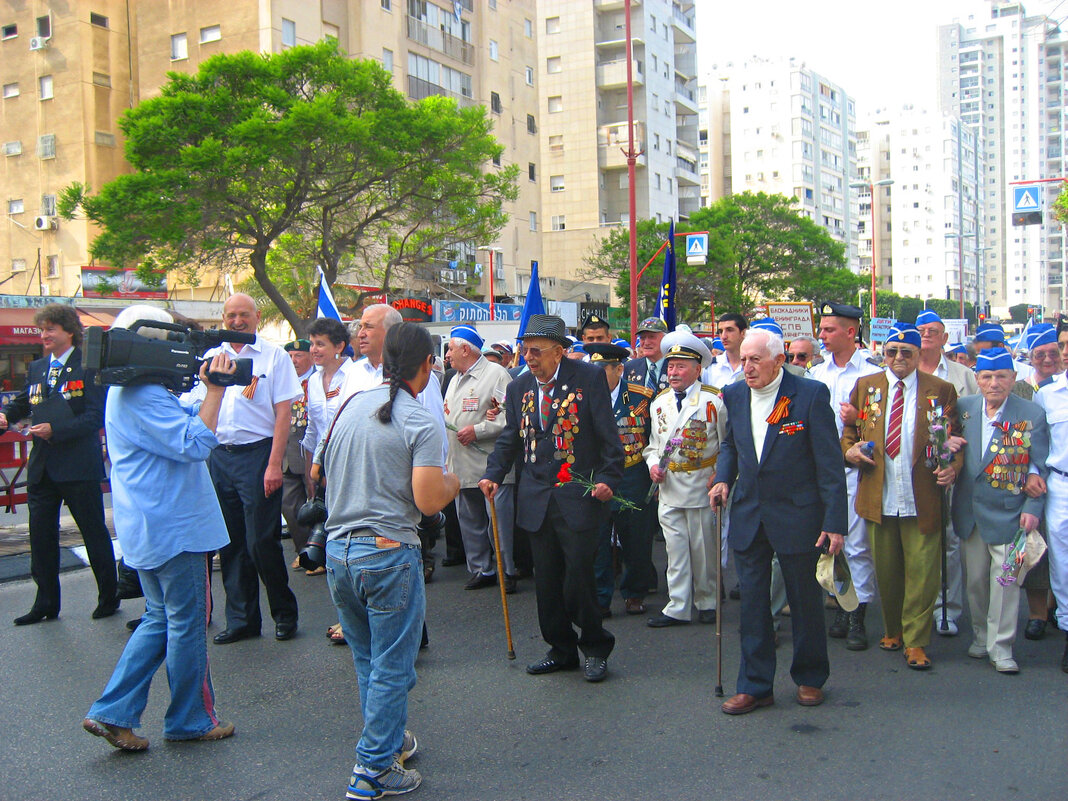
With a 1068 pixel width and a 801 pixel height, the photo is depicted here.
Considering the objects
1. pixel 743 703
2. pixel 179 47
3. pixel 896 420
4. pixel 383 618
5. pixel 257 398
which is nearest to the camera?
pixel 383 618

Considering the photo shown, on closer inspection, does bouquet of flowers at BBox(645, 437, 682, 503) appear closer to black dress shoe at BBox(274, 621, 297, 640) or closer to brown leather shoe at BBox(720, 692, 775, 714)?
brown leather shoe at BBox(720, 692, 775, 714)

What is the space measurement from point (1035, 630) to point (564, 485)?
131 inches

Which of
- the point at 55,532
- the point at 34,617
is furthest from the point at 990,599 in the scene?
the point at 34,617

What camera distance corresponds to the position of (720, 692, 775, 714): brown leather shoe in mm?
4711

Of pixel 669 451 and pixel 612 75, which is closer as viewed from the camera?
pixel 669 451

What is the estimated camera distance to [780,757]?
13.8 ft

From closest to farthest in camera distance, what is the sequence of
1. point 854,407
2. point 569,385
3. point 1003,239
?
point 569,385 < point 854,407 < point 1003,239

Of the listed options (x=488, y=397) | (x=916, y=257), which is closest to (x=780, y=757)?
(x=488, y=397)

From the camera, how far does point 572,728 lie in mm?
4602

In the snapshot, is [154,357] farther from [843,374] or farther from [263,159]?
[263,159]

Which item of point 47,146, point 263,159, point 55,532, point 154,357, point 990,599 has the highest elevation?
point 47,146

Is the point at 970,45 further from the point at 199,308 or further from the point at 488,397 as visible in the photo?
the point at 488,397

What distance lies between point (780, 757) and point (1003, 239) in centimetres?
19179

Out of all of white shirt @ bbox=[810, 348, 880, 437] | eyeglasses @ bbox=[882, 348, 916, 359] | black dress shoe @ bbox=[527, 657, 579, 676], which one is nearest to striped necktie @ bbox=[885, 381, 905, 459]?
eyeglasses @ bbox=[882, 348, 916, 359]
